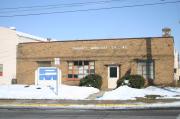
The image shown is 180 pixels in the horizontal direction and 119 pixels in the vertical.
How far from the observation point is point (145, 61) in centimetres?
2958

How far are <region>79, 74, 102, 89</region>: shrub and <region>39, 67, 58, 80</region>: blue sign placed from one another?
4402 mm

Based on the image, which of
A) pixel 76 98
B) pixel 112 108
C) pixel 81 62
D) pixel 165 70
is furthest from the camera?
pixel 81 62

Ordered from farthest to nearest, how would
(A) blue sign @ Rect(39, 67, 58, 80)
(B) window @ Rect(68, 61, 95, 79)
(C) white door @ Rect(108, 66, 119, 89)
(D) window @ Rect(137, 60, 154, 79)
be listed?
(B) window @ Rect(68, 61, 95, 79)
(C) white door @ Rect(108, 66, 119, 89)
(D) window @ Rect(137, 60, 154, 79)
(A) blue sign @ Rect(39, 67, 58, 80)

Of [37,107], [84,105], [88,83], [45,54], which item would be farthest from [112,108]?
[45,54]

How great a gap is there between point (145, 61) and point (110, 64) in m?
3.23

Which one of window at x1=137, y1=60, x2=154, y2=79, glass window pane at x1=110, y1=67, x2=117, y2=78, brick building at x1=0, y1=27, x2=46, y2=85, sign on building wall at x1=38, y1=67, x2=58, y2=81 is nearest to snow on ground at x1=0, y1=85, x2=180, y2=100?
sign on building wall at x1=38, y1=67, x2=58, y2=81

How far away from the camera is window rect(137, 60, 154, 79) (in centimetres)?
2944

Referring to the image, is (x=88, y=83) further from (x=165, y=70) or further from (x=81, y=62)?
(x=165, y=70)

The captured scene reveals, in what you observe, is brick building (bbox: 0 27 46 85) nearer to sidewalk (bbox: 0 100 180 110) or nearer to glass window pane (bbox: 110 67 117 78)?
glass window pane (bbox: 110 67 117 78)

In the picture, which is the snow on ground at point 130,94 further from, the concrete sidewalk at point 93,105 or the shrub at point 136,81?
the shrub at point 136,81

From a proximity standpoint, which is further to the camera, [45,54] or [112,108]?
[45,54]

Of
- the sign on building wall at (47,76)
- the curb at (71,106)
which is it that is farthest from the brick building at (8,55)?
the curb at (71,106)

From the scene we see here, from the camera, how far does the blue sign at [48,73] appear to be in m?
25.5

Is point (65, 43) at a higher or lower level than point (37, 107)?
higher
